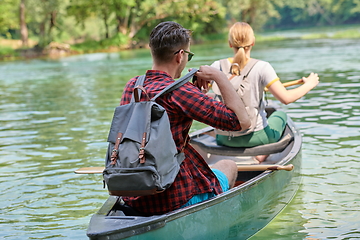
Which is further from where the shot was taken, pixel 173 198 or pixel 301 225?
Answer: pixel 301 225

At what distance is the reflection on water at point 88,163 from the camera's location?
443cm

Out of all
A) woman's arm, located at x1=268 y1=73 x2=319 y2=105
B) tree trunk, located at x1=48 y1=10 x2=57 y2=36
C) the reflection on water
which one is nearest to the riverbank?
tree trunk, located at x1=48 y1=10 x2=57 y2=36

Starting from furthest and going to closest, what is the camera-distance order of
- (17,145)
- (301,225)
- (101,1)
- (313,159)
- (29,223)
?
(101,1)
(17,145)
(313,159)
(29,223)
(301,225)

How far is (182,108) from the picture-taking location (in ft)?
9.10

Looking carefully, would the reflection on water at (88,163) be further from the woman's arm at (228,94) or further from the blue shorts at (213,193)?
the woman's arm at (228,94)

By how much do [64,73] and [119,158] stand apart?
19.7 m

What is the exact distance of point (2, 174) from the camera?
6246 mm

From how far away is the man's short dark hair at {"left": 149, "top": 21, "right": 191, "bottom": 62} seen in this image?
9.20 feet

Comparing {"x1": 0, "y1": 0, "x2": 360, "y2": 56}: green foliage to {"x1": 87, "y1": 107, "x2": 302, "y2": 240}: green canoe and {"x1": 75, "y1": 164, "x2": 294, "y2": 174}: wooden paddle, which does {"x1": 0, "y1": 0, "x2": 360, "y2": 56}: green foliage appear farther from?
{"x1": 75, "y1": 164, "x2": 294, "y2": 174}: wooden paddle

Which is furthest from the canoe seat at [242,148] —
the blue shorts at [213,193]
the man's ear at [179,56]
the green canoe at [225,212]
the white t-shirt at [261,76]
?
the man's ear at [179,56]

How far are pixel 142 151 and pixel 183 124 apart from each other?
386mm

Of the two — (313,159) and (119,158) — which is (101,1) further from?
(119,158)

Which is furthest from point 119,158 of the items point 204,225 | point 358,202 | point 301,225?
point 358,202

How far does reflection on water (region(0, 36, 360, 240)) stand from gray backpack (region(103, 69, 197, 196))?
1678 millimetres
